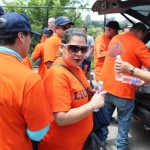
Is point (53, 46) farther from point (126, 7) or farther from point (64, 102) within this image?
point (64, 102)

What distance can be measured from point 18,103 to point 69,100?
1.69 feet

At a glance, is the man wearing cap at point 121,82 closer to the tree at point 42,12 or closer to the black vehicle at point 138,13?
the black vehicle at point 138,13

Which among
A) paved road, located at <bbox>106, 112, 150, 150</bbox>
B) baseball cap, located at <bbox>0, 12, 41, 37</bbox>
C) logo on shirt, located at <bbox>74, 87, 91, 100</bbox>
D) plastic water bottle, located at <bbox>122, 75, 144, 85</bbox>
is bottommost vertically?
paved road, located at <bbox>106, 112, 150, 150</bbox>

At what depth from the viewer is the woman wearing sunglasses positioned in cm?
217

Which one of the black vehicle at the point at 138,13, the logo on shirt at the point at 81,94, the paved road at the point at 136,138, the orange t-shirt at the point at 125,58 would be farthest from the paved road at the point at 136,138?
the logo on shirt at the point at 81,94

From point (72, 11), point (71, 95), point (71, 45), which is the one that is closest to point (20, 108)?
point (71, 95)

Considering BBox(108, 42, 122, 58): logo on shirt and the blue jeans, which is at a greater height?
BBox(108, 42, 122, 58): logo on shirt

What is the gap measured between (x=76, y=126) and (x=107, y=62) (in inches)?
88.4

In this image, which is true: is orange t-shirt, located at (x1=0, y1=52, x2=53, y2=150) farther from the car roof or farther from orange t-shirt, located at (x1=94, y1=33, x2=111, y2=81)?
orange t-shirt, located at (x1=94, y1=33, x2=111, y2=81)

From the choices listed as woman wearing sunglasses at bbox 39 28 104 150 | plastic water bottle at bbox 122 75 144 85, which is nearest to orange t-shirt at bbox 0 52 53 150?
woman wearing sunglasses at bbox 39 28 104 150

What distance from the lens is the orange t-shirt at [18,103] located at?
1.76 metres

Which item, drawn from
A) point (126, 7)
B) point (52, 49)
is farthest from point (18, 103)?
point (52, 49)

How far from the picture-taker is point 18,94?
5.78 ft

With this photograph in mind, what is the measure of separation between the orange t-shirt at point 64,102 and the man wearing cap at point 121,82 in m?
1.82
